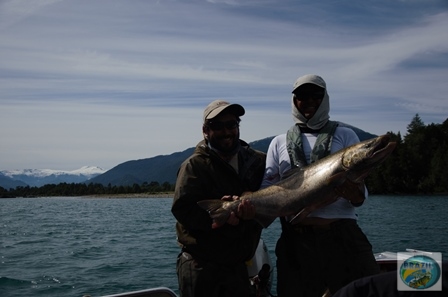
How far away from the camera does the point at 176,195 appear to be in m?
5.05

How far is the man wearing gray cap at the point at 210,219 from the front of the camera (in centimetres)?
499

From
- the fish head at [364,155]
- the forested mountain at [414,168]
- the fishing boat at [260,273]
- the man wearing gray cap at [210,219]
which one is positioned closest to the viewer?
the fish head at [364,155]

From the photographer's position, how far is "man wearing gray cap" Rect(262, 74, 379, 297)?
4.64 metres

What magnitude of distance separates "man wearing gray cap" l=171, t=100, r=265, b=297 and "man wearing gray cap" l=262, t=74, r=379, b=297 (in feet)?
1.28

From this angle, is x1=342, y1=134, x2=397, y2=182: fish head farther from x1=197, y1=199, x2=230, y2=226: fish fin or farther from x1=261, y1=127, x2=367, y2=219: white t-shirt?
x1=197, y1=199, x2=230, y2=226: fish fin

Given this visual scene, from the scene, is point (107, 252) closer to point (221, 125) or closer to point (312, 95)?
point (221, 125)

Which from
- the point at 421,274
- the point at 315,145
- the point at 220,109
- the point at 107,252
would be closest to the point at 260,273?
the point at 315,145

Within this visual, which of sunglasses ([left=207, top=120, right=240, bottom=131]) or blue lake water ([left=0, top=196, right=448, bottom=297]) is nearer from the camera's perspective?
sunglasses ([left=207, top=120, right=240, bottom=131])

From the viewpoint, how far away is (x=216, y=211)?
484 cm

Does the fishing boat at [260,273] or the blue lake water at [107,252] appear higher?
the fishing boat at [260,273]

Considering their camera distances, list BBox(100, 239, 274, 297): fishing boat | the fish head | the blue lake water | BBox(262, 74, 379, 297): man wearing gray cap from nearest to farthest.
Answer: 1. the fish head
2. BBox(262, 74, 379, 297): man wearing gray cap
3. BBox(100, 239, 274, 297): fishing boat
4. the blue lake water

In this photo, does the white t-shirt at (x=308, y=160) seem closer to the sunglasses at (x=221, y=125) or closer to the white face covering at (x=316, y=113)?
the white face covering at (x=316, y=113)

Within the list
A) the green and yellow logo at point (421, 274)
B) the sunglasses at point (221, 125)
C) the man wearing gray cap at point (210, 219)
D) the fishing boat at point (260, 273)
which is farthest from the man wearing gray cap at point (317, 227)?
the green and yellow logo at point (421, 274)

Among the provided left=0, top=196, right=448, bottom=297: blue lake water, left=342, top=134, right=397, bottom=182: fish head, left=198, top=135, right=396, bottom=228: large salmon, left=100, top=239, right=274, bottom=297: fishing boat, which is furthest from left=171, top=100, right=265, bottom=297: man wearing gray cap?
left=0, top=196, right=448, bottom=297: blue lake water
